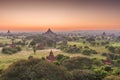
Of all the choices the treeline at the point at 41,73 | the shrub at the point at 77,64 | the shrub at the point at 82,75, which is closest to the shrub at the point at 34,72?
the treeline at the point at 41,73

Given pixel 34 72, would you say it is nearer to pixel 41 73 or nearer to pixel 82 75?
pixel 41 73

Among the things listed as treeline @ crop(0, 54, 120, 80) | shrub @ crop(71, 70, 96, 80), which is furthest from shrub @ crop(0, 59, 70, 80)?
shrub @ crop(71, 70, 96, 80)

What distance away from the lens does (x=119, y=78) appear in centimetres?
3669

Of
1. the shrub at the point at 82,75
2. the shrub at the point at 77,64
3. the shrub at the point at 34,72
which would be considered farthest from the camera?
the shrub at the point at 77,64

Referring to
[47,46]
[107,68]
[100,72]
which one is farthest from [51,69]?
[47,46]

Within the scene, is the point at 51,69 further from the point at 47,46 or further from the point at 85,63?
the point at 47,46

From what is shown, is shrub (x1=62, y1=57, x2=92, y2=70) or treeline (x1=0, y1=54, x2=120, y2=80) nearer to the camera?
treeline (x1=0, y1=54, x2=120, y2=80)

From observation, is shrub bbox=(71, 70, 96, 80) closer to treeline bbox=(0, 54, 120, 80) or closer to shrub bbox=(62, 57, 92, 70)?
treeline bbox=(0, 54, 120, 80)

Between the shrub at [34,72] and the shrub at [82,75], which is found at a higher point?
the shrub at [34,72]

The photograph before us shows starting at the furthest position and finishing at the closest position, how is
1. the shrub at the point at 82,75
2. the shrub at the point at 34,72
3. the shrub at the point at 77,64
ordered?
1. the shrub at the point at 77,64
2. the shrub at the point at 82,75
3. the shrub at the point at 34,72

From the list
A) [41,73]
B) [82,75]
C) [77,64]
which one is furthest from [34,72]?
[77,64]

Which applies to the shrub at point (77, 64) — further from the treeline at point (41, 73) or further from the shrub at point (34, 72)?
the shrub at point (34, 72)

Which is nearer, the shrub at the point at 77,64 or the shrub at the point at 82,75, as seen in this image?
the shrub at the point at 82,75

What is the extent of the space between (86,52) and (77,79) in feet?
161
